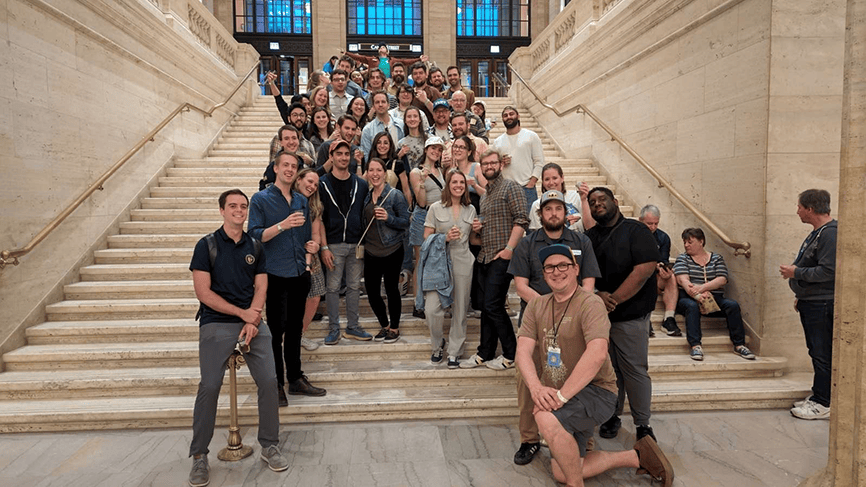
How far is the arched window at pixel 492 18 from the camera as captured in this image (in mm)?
21562

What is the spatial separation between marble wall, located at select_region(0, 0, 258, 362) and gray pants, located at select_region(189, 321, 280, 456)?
288cm

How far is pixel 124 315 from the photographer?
19.0ft

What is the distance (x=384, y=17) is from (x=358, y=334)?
1816 cm

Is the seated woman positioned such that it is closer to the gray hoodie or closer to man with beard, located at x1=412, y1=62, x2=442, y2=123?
the gray hoodie

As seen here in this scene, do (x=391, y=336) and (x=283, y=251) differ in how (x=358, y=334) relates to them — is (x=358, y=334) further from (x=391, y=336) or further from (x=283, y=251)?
(x=283, y=251)

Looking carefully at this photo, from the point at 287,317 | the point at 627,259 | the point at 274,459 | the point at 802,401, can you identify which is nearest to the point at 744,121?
the point at 802,401

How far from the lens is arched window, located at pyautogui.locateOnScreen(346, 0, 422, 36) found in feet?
68.7

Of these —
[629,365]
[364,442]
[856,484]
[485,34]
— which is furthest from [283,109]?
[485,34]

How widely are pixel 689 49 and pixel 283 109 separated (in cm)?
541

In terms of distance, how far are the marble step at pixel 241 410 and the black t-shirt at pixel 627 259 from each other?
126 centimetres

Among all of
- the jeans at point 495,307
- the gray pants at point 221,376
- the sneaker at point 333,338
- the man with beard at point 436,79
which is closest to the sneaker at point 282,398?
the gray pants at point 221,376

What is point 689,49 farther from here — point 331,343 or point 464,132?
point 331,343

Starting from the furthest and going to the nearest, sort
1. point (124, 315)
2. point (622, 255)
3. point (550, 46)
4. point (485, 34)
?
point (485, 34), point (550, 46), point (124, 315), point (622, 255)

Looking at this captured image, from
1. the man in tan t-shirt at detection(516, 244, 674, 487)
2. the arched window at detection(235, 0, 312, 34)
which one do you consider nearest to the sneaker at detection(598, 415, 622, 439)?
the man in tan t-shirt at detection(516, 244, 674, 487)
